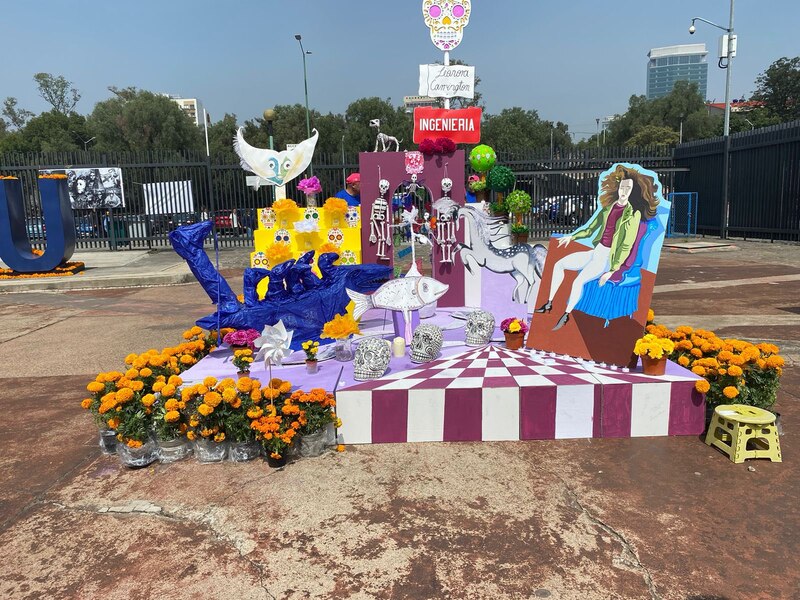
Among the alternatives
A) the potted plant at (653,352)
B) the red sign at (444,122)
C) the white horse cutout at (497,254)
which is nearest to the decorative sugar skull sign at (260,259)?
the white horse cutout at (497,254)

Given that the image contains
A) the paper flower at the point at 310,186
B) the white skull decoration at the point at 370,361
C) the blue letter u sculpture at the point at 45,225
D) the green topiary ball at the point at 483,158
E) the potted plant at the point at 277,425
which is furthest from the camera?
the blue letter u sculpture at the point at 45,225

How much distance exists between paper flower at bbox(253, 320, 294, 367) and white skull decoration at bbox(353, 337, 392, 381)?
60 centimetres

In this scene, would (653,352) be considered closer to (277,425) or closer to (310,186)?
(277,425)

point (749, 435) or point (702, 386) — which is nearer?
point (749, 435)

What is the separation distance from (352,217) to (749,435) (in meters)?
5.11

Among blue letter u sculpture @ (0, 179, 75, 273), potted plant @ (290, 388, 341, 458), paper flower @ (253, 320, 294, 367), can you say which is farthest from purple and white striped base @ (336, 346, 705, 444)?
blue letter u sculpture @ (0, 179, 75, 273)

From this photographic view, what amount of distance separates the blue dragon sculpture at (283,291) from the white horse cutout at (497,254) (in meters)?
1.63

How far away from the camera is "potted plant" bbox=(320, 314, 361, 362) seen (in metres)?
4.94

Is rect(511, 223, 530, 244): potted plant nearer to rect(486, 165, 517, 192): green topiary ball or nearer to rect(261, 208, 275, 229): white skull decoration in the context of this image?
rect(486, 165, 517, 192): green topiary ball

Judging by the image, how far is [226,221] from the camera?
67.1ft

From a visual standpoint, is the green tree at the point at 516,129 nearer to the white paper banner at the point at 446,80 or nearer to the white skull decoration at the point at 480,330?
the white paper banner at the point at 446,80

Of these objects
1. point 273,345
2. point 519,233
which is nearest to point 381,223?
point 519,233

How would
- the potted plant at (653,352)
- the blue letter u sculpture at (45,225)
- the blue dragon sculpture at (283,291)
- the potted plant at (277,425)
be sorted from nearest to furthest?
the potted plant at (277,425) → the potted plant at (653,352) → the blue dragon sculpture at (283,291) → the blue letter u sculpture at (45,225)

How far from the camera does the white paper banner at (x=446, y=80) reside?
901 cm
